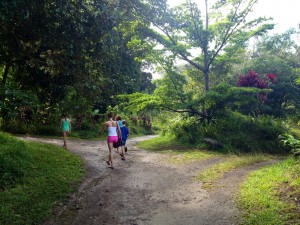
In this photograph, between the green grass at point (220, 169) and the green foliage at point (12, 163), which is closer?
the green foliage at point (12, 163)

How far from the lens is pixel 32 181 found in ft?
21.7

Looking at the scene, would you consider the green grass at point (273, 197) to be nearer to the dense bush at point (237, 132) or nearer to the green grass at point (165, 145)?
the dense bush at point (237, 132)

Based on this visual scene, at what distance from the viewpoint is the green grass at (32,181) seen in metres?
5.07

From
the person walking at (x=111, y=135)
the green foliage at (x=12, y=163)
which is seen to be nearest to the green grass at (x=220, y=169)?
the person walking at (x=111, y=135)

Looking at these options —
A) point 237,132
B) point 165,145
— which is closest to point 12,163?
point 165,145

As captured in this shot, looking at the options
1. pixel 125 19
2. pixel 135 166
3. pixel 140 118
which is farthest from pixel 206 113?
pixel 140 118

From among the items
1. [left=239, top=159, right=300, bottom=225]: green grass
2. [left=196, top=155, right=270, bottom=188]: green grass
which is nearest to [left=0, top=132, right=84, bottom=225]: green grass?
[left=196, top=155, right=270, bottom=188]: green grass

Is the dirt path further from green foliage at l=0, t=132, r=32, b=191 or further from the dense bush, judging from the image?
the dense bush

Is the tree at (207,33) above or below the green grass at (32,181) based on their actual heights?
above

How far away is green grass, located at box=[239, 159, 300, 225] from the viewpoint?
471 centimetres

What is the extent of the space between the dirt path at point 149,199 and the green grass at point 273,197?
0.97 feet

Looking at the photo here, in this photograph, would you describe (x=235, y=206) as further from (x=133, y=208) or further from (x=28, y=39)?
(x=28, y=39)

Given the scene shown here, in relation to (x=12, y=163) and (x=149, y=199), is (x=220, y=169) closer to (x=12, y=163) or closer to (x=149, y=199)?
(x=149, y=199)

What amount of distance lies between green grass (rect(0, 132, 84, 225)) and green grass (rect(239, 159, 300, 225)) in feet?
12.8
